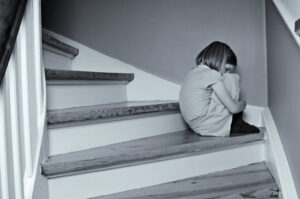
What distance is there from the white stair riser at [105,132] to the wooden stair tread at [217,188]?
0.79ft

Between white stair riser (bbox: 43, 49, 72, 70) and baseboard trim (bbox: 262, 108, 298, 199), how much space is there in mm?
1140

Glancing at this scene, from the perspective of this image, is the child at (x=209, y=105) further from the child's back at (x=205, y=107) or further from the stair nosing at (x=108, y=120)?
the stair nosing at (x=108, y=120)

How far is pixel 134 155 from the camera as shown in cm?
126

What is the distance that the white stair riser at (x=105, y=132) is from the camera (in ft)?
4.22

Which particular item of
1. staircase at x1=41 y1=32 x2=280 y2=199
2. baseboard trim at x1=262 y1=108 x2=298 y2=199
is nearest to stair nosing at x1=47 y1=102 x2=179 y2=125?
staircase at x1=41 y1=32 x2=280 y2=199

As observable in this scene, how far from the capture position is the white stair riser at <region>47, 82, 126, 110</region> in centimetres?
146

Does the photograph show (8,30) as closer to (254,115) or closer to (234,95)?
(234,95)

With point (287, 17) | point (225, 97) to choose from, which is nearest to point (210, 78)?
point (225, 97)

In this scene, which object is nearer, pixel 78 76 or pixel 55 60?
pixel 78 76

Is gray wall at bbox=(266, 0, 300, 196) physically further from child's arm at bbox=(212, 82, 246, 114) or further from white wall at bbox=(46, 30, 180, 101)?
white wall at bbox=(46, 30, 180, 101)

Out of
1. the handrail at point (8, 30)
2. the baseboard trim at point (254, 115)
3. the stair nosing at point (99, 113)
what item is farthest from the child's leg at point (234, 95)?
the handrail at point (8, 30)

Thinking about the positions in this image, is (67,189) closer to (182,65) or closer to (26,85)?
(26,85)

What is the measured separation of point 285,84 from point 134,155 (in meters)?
0.71

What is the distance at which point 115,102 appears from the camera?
1953 millimetres
